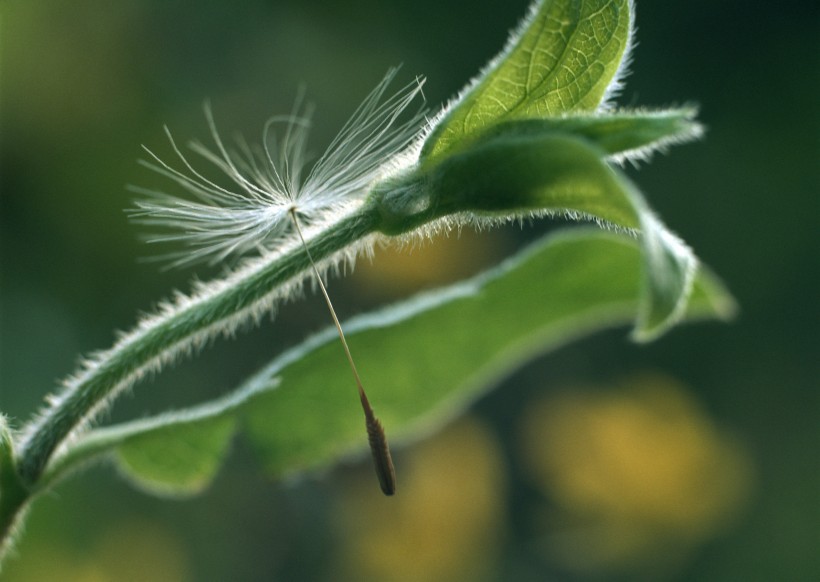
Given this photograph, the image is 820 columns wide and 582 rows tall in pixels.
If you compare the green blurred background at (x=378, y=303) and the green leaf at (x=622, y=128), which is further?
the green blurred background at (x=378, y=303)

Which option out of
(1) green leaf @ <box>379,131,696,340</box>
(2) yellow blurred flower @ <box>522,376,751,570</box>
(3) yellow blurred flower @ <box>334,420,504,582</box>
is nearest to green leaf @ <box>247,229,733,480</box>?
(1) green leaf @ <box>379,131,696,340</box>

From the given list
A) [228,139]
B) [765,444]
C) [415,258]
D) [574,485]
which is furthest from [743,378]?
[228,139]

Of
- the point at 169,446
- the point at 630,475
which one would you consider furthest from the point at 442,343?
the point at 630,475

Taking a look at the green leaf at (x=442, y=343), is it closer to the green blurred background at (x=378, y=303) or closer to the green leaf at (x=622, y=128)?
the green leaf at (x=622, y=128)

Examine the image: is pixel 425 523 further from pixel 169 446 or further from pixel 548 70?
pixel 548 70

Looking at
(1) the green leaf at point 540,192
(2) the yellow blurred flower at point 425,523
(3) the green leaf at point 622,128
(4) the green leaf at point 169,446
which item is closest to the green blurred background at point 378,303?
(2) the yellow blurred flower at point 425,523

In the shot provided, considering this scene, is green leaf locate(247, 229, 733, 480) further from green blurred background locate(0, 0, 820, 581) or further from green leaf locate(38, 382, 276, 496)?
green blurred background locate(0, 0, 820, 581)
